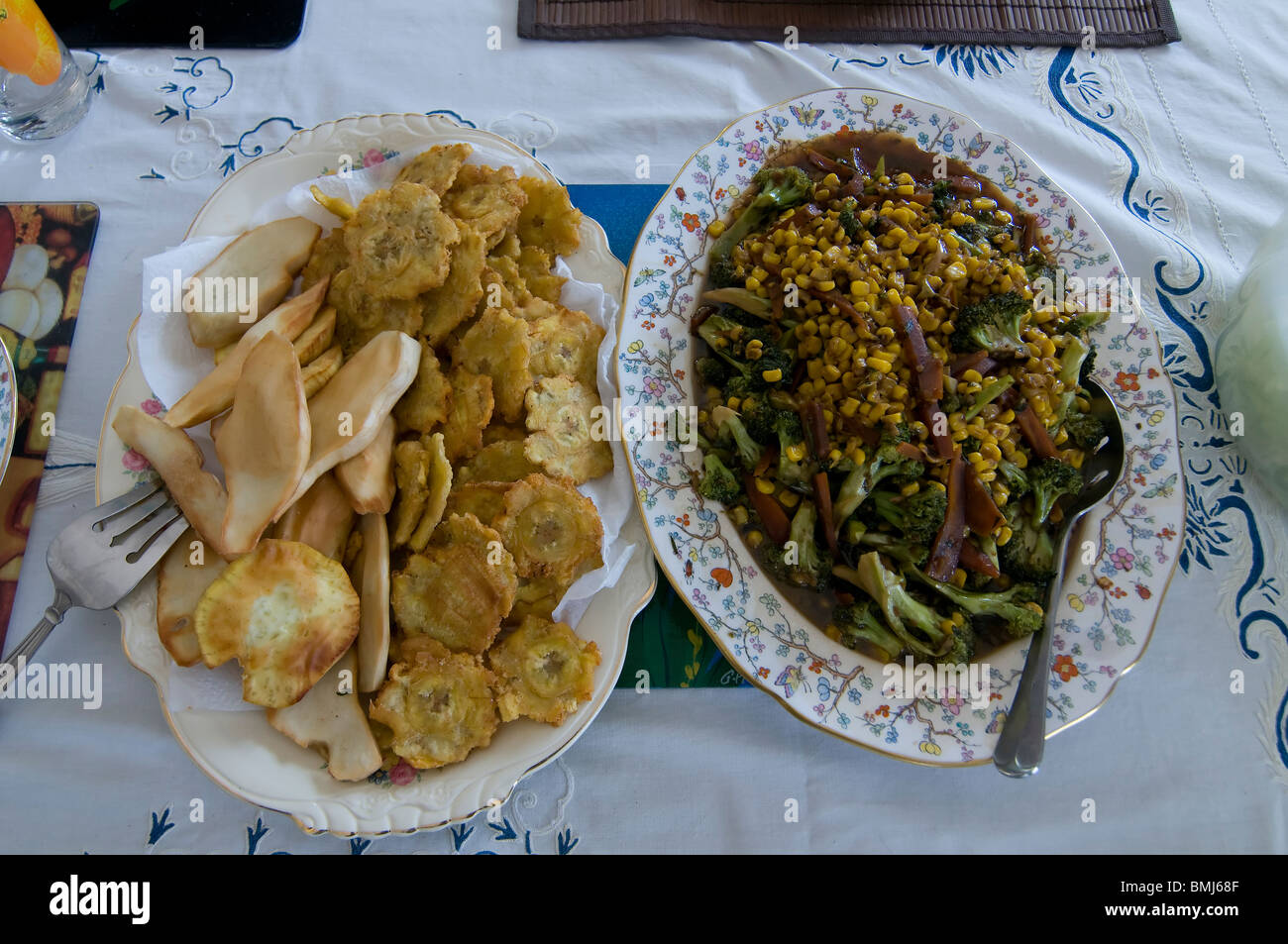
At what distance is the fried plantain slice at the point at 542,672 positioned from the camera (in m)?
2.35

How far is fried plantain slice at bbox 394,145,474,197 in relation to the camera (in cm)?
285

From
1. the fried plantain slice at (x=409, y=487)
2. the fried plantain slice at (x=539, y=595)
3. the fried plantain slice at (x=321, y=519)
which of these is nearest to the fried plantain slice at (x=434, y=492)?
the fried plantain slice at (x=409, y=487)

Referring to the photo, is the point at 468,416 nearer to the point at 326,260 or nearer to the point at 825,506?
the point at 326,260

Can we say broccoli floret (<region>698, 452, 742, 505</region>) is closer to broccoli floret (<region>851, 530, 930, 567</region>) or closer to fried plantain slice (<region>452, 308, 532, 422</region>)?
broccoli floret (<region>851, 530, 930, 567</region>)

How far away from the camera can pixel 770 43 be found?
3717mm

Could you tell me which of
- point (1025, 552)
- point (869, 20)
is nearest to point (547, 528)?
point (1025, 552)

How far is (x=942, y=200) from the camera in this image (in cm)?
301

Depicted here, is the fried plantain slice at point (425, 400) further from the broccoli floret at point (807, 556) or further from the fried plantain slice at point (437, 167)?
the broccoli floret at point (807, 556)

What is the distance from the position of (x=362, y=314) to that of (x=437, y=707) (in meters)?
1.34

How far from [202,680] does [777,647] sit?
1.78 meters

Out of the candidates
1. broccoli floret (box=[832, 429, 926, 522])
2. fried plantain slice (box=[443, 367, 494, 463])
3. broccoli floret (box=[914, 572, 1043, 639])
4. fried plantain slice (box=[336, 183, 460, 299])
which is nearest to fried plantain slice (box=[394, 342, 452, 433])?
fried plantain slice (box=[443, 367, 494, 463])

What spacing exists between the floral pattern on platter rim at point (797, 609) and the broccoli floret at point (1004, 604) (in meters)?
0.08

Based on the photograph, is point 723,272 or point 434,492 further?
point 723,272

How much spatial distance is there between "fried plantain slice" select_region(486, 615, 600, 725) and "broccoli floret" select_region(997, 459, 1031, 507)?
148 centimetres
